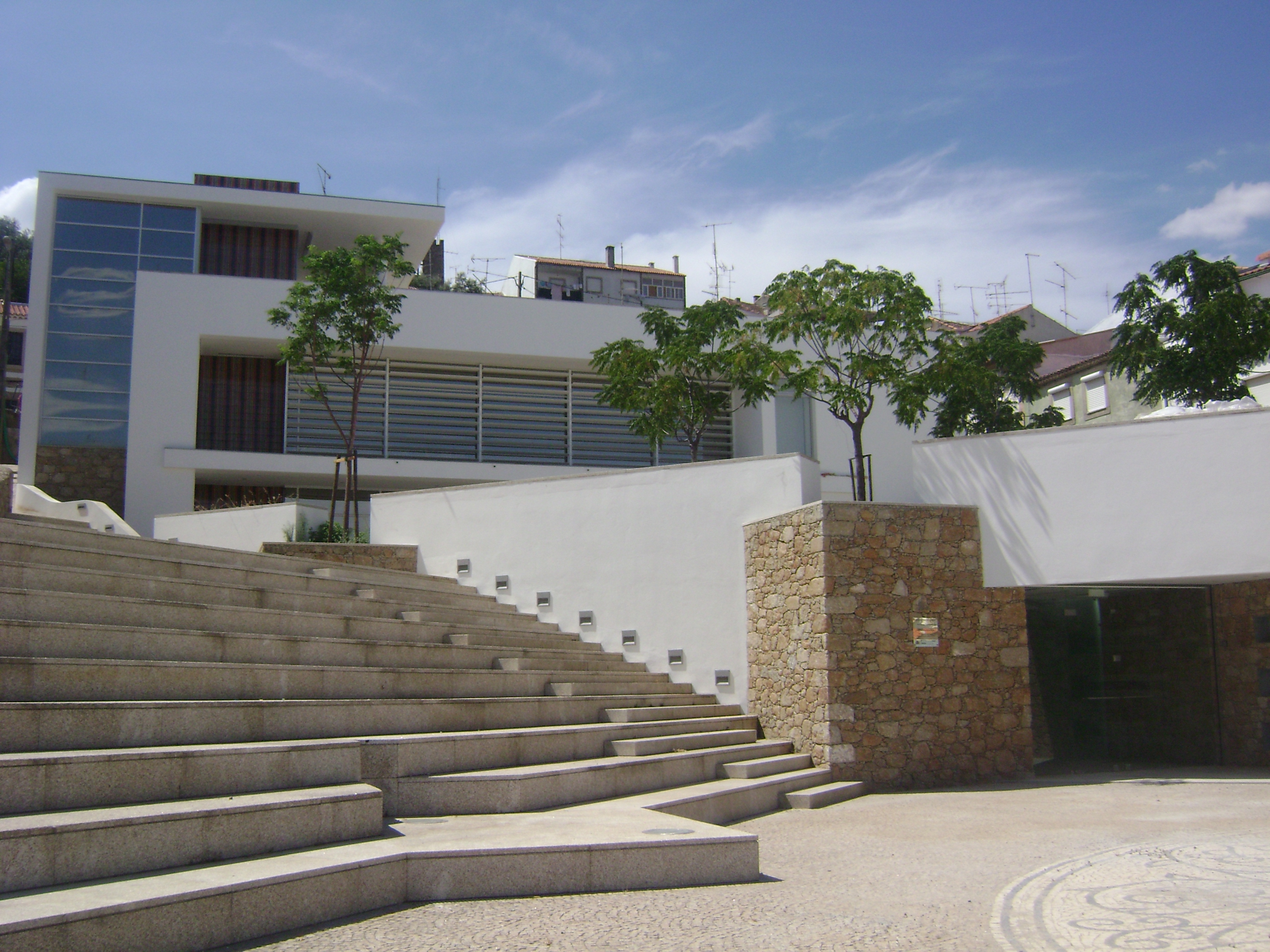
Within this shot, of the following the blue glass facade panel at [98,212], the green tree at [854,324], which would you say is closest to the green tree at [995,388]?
the green tree at [854,324]

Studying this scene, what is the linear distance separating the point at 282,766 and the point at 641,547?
770 cm

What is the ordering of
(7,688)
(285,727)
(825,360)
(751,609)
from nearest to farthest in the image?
(7,688) < (285,727) < (751,609) < (825,360)

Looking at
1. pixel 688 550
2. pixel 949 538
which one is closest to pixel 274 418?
pixel 688 550

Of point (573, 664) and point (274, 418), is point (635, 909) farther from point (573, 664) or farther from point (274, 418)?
point (274, 418)

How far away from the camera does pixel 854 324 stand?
14852 millimetres

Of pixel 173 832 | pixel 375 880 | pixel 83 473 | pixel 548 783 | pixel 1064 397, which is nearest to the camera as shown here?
pixel 173 832

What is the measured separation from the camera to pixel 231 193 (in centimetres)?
2384

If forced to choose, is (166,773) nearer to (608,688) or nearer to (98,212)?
(608,688)

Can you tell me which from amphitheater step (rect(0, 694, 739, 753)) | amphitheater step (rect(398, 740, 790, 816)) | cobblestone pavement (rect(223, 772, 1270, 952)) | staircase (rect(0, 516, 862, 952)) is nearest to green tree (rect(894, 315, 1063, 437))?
amphitheater step (rect(398, 740, 790, 816))

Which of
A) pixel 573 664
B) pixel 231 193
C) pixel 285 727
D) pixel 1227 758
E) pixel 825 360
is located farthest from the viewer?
pixel 231 193

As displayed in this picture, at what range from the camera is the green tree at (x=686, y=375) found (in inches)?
691

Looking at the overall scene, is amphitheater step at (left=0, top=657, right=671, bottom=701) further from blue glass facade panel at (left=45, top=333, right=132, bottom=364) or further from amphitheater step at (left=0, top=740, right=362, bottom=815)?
blue glass facade panel at (left=45, top=333, right=132, bottom=364)

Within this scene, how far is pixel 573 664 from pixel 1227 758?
8.77m

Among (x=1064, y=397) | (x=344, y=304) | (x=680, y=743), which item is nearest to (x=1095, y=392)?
(x=1064, y=397)
